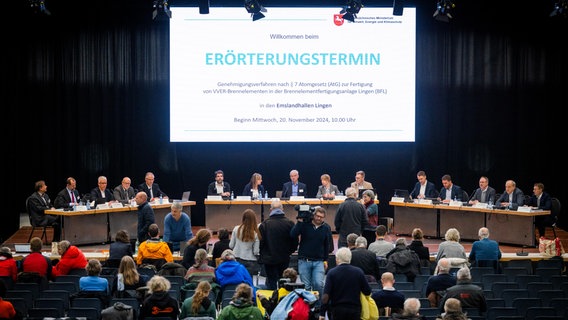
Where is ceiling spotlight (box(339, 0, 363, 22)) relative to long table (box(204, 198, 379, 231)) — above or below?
above

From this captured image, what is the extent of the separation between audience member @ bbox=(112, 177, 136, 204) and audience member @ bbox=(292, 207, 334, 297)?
254 inches

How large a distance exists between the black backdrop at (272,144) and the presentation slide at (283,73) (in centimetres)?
67

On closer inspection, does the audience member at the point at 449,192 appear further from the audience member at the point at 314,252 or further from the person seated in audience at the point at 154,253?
the person seated in audience at the point at 154,253

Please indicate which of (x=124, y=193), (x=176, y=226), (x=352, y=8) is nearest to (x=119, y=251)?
(x=176, y=226)

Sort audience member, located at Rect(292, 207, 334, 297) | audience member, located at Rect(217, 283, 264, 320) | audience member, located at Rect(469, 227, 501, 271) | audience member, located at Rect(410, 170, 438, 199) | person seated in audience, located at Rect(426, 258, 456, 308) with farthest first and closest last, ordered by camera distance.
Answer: audience member, located at Rect(410, 170, 438, 199) → audience member, located at Rect(469, 227, 501, 271) → audience member, located at Rect(292, 207, 334, 297) → person seated in audience, located at Rect(426, 258, 456, 308) → audience member, located at Rect(217, 283, 264, 320)

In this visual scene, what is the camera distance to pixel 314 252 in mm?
9258

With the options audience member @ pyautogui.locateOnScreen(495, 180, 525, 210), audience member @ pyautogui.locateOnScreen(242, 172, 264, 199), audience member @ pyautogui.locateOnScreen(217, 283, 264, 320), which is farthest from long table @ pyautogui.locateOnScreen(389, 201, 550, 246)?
audience member @ pyautogui.locateOnScreen(217, 283, 264, 320)

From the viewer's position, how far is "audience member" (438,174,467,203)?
15.2 metres

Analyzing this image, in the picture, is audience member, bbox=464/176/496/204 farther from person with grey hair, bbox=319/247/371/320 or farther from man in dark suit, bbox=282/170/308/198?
person with grey hair, bbox=319/247/371/320

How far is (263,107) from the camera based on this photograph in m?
16.6

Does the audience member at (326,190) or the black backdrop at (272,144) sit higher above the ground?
the black backdrop at (272,144)

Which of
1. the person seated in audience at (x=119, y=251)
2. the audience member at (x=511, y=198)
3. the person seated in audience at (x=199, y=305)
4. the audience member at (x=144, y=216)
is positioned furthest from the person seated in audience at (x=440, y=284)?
the audience member at (x=511, y=198)

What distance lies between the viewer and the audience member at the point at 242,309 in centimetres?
722

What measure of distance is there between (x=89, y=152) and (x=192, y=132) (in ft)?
7.94
